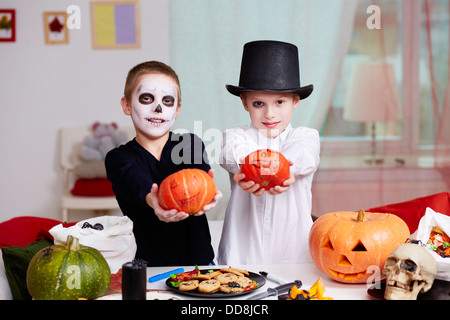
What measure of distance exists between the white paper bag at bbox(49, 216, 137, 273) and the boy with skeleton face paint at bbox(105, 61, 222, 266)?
15 centimetres

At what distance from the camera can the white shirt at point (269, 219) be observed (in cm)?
162

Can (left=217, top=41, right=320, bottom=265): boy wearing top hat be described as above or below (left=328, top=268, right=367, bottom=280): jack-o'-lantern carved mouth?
above

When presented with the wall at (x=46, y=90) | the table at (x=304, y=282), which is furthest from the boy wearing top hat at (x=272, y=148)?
the wall at (x=46, y=90)

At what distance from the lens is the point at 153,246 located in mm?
1572

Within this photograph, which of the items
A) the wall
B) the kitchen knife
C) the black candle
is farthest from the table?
the wall

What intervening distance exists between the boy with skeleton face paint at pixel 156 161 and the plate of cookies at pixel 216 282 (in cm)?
29

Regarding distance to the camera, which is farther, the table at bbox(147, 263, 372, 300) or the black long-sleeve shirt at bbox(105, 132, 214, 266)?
the black long-sleeve shirt at bbox(105, 132, 214, 266)

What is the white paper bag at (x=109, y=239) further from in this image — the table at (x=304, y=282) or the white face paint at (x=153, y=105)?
the white face paint at (x=153, y=105)

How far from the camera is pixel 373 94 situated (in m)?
3.67

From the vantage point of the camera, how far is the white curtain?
3545mm

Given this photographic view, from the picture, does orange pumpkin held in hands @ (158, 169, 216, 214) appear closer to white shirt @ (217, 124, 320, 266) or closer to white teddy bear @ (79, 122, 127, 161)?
white shirt @ (217, 124, 320, 266)

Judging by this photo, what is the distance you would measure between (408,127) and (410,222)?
205cm

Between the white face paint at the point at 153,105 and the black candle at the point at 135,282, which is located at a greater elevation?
the white face paint at the point at 153,105

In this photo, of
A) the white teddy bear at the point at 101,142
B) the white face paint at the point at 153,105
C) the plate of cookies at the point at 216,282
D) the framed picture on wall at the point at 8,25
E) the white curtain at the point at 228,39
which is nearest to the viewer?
the plate of cookies at the point at 216,282
